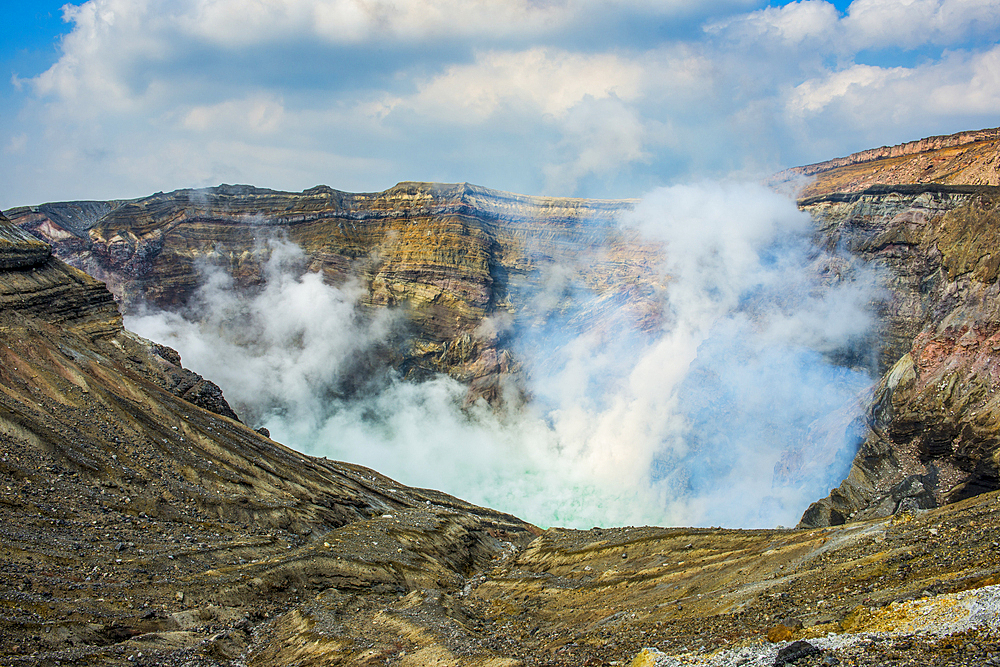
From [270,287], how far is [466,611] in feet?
246

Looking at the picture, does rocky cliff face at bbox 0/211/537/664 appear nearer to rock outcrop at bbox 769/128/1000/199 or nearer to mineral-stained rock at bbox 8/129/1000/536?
mineral-stained rock at bbox 8/129/1000/536

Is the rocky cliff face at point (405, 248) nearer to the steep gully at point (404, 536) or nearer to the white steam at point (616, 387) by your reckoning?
the white steam at point (616, 387)

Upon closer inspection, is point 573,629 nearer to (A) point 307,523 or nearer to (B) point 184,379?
(A) point 307,523

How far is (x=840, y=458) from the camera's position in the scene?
46.6 metres

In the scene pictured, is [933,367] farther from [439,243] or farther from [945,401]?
[439,243]

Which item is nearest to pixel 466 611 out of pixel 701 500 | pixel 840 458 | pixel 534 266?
pixel 840 458

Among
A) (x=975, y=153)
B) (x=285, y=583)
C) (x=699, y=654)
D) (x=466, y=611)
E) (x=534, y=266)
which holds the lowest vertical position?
(x=699, y=654)

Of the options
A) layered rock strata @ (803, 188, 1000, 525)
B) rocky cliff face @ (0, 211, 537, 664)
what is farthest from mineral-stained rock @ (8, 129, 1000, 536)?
rocky cliff face @ (0, 211, 537, 664)

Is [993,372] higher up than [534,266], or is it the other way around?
[534,266]

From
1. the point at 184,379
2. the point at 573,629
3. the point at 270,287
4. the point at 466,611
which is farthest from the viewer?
the point at 270,287

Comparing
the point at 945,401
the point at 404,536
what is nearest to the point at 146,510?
the point at 404,536

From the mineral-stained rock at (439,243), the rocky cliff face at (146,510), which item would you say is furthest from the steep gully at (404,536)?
the mineral-stained rock at (439,243)

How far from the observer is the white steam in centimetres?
5778

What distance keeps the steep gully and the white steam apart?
850 centimetres
